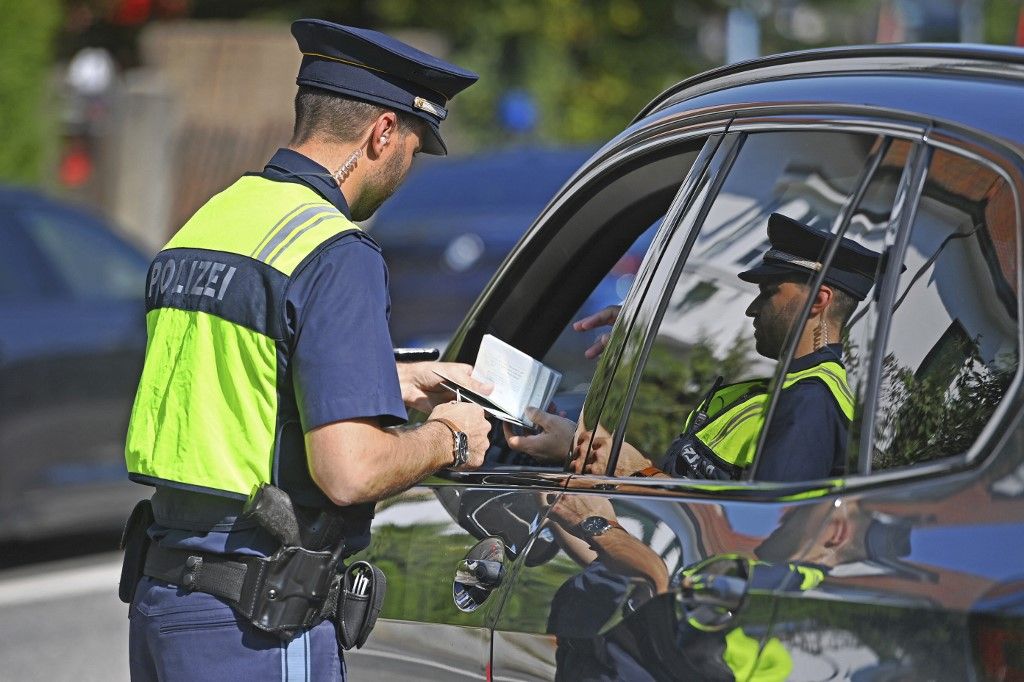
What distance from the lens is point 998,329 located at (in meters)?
1.97

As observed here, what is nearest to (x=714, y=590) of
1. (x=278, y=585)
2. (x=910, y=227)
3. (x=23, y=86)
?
(x=910, y=227)

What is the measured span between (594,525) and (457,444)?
444 mm

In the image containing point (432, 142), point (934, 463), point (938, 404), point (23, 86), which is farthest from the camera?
point (23, 86)

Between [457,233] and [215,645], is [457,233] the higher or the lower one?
the higher one

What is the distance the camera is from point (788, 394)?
225cm

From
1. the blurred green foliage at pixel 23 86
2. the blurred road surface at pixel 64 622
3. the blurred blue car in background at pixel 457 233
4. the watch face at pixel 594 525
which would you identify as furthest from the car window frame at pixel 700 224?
the blurred green foliage at pixel 23 86

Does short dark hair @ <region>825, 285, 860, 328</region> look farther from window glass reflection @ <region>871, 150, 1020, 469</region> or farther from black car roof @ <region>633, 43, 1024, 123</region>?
black car roof @ <region>633, 43, 1024, 123</region>

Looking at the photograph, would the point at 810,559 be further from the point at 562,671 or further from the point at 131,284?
the point at 131,284

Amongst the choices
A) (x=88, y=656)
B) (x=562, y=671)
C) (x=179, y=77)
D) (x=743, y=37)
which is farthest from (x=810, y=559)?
(x=743, y=37)

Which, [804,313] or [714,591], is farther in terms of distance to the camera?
[804,313]

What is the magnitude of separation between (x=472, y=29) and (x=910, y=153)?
1730 centimetres

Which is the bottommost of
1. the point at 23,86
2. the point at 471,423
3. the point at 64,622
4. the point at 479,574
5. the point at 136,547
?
the point at 64,622

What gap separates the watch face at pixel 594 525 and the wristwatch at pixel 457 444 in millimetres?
395

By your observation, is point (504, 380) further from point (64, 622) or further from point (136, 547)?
point (64, 622)
